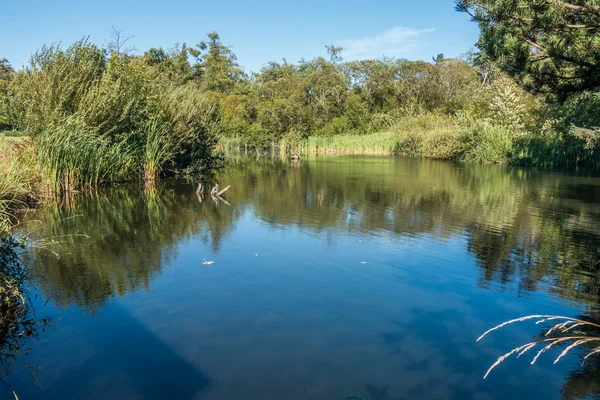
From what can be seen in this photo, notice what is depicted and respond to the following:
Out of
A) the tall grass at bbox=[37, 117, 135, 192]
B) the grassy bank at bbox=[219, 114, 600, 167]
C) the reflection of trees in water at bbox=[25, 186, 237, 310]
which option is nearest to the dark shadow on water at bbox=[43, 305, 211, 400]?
the reflection of trees in water at bbox=[25, 186, 237, 310]

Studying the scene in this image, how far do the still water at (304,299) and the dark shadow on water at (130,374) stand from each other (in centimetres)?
2

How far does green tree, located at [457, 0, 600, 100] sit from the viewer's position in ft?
27.7

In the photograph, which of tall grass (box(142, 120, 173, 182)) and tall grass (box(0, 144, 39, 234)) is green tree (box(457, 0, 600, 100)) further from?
tall grass (box(142, 120, 173, 182))

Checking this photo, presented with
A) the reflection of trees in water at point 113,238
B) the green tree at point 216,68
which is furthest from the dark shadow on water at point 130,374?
the green tree at point 216,68

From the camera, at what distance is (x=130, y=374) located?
4312 mm

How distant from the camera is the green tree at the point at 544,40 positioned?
8.44 metres

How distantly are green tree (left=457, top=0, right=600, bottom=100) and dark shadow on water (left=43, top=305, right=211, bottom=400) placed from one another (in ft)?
27.3

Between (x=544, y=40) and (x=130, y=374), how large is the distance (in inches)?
432

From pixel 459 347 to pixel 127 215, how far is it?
9.14m

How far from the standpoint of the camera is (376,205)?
1316 centimetres

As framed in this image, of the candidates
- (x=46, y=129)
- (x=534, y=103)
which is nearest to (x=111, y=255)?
(x=46, y=129)

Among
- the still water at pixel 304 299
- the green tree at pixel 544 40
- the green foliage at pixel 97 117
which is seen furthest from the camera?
the green foliage at pixel 97 117

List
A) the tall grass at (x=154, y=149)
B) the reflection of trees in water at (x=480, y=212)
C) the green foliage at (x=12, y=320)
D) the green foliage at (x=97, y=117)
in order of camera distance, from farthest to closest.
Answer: the tall grass at (x=154, y=149)
the green foliage at (x=97, y=117)
the reflection of trees in water at (x=480, y=212)
the green foliage at (x=12, y=320)

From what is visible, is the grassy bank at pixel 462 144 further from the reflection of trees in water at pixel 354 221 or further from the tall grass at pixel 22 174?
the tall grass at pixel 22 174
